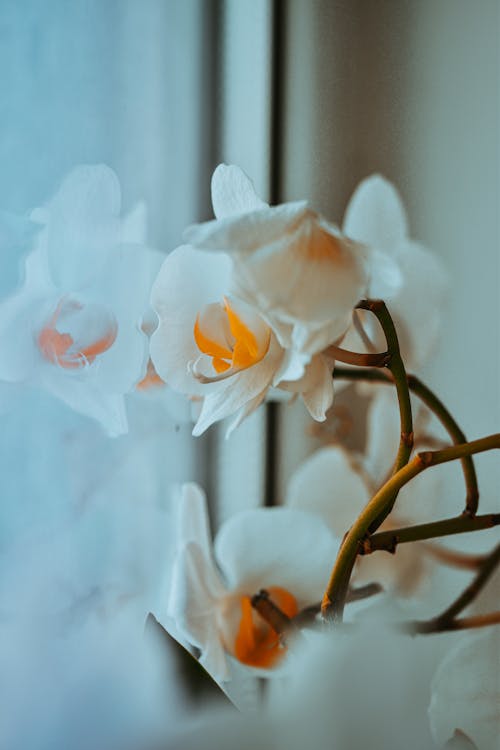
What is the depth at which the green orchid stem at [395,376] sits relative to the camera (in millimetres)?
308

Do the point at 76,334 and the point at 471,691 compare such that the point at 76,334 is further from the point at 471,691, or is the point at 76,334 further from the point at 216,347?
the point at 471,691

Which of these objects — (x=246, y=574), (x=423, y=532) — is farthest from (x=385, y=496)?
(x=246, y=574)

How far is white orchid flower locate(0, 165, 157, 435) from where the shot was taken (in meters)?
0.36

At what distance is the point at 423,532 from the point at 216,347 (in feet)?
0.36

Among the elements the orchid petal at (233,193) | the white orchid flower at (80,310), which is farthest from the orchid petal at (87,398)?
the orchid petal at (233,193)

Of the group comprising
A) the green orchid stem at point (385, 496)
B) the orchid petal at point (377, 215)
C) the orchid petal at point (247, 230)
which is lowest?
the green orchid stem at point (385, 496)

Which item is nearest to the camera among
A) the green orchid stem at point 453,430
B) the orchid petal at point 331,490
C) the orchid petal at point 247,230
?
the orchid petal at point 247,230

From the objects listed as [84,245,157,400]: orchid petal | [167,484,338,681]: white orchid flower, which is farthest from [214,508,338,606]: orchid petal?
[84,245,157,400]: orchid petal

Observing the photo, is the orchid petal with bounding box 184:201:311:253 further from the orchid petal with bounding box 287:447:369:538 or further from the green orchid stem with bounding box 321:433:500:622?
the orchid petal with bounding box 287:447:369:538

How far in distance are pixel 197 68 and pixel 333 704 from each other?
0.35 metres

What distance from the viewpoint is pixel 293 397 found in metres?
0.39

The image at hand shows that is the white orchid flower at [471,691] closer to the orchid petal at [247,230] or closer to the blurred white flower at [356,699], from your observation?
the blurred white flower at [356,699]

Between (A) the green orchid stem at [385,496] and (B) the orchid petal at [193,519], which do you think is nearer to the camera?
(A) the green orchid stem at [385,496]

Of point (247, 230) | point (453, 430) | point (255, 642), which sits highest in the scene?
point (247, 230)
